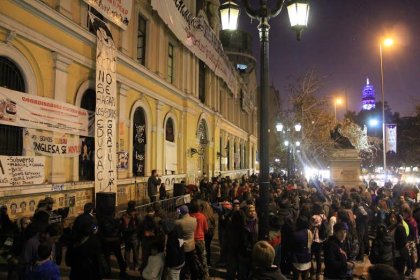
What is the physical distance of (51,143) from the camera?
1207 cm

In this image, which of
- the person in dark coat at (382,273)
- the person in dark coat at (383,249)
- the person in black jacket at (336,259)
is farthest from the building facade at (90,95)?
the person in dark coat at (382,273)

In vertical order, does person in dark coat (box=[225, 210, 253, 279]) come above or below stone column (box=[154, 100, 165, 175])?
below

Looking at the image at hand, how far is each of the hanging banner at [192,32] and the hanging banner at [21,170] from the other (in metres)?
9.48

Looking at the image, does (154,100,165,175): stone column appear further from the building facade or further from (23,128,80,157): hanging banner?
(23,128,80,157): hanging banner

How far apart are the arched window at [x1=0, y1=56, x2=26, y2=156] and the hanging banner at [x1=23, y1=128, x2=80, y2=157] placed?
20 cm

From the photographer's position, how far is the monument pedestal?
84.8 ft

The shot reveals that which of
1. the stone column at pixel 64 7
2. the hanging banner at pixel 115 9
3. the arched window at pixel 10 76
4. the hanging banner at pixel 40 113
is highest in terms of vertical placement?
the hanging banner at pixel 115 9

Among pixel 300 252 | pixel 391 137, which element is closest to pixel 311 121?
pixel 391 137

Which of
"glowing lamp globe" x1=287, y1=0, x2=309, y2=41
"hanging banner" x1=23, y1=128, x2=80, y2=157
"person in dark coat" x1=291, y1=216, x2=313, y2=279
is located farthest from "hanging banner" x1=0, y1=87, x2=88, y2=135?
"person in dark coat" x1=291, y1=216, x2=313, y2=279

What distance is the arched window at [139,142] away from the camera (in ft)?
60.4

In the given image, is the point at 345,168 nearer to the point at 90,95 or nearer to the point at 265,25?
the point at 90,95

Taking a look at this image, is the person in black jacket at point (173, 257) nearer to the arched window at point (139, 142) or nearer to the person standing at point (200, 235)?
the person standing at point (200, 235)

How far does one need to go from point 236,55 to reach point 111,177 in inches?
2078

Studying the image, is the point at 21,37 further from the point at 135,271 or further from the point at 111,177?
the point at 135,271
